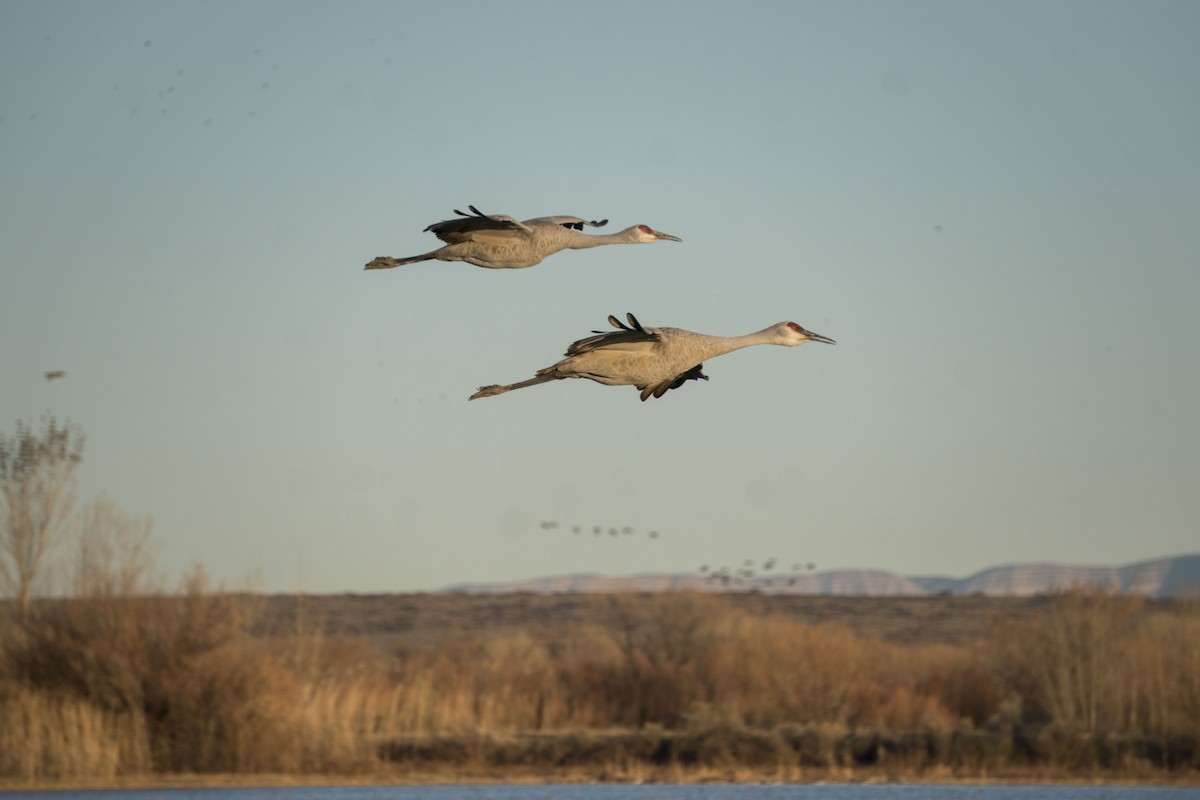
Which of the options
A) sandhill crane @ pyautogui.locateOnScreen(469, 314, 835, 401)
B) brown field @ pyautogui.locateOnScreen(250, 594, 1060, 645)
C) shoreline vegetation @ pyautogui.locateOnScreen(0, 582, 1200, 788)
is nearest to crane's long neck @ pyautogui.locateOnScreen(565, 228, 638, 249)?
sandhill crane @ pyautogui.locateOnScreen(469, 314, 835, 401)

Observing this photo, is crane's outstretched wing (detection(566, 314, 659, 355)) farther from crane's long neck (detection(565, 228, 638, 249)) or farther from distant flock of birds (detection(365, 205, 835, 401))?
crane's long neck (detection(565, 228, 638, 249))

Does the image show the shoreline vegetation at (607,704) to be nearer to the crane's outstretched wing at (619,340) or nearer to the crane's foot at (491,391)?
the crane's foot at (491,391)

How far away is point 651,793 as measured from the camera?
3228 cm

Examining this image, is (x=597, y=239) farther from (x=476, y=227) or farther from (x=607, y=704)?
(x=607, y=704)

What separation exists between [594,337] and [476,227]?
76.9 inches

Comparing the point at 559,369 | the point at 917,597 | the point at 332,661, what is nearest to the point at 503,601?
the point at 917,597

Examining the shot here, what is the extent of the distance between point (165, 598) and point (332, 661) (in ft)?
27.1

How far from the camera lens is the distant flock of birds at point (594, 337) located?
14492 mm

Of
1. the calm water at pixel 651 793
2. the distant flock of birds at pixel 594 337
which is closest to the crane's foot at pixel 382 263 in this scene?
the distant flock of birds at pixel 594 337

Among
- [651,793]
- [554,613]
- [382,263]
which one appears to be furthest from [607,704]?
[554,613]

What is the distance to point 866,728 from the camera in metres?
38.2

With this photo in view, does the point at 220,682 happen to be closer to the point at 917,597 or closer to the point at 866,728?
the point at 866,728

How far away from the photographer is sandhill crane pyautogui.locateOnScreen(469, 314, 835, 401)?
14273 millimetres

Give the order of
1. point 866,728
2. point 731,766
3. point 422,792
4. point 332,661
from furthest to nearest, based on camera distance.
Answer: point 332,661, point 866,728, point 731,766, point 422,792
